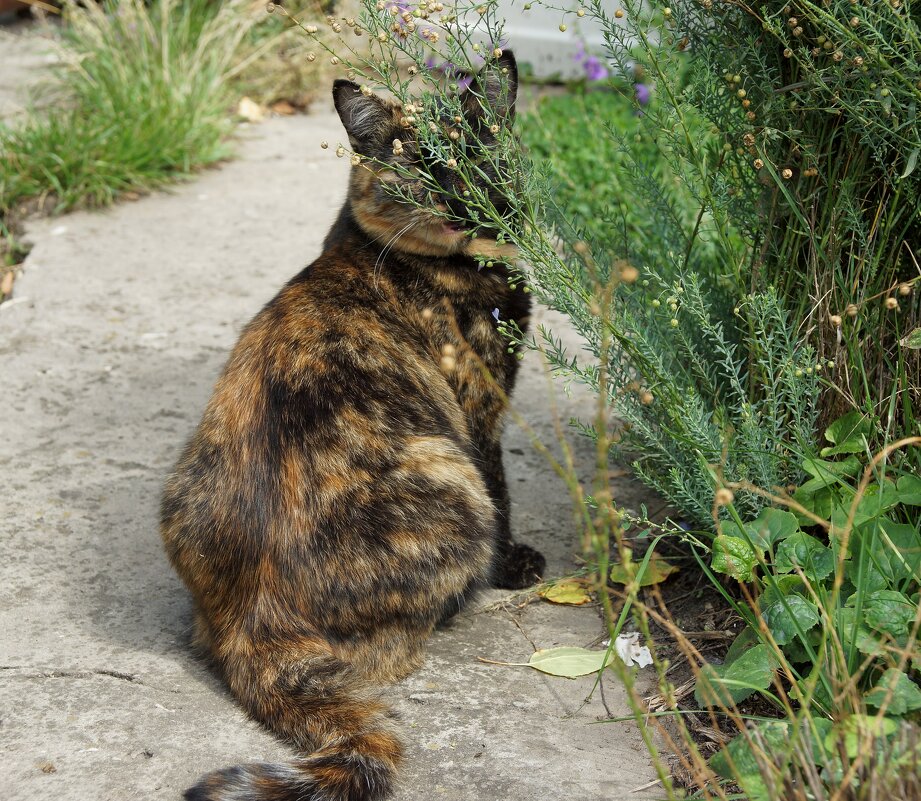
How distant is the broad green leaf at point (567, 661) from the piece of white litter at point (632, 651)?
66 millimetres

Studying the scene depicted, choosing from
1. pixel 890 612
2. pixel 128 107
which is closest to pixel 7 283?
pixel 128 107

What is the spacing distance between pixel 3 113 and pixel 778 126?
516 cm

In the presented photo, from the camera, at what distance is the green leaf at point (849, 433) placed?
8.66 ft

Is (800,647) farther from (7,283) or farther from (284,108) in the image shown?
(284,108)

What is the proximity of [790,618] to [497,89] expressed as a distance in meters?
1.76

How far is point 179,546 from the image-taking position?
104 inches

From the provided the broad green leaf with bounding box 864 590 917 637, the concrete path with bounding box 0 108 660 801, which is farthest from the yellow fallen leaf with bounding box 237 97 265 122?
the broad green leaf with bounding box 864 590 917 637

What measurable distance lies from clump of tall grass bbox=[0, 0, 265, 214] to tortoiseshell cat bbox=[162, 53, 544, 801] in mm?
2920

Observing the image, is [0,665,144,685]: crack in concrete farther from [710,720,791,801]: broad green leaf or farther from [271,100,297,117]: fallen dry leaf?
[271,100,297,117]: fallen dry leaf

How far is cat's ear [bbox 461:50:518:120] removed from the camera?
288 centimetres

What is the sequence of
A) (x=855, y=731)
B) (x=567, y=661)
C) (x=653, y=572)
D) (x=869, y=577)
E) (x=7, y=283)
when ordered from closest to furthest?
(x=855, y=731) < (x=869, y=577) < (x=567, y=661) < (x=653, y=572) < (x=7, y=283)

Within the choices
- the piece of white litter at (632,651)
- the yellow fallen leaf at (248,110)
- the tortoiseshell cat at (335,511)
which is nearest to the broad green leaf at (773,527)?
the piece of white litter at (632,651)

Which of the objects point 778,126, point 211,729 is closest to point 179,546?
point 211,729

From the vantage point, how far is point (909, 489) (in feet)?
8.21
